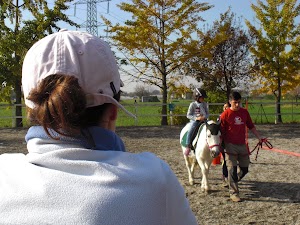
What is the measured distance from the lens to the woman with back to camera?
0.84m

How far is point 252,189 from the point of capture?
6.20 meters

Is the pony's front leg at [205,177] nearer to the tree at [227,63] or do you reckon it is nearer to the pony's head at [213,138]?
the pony's head at [213,138]

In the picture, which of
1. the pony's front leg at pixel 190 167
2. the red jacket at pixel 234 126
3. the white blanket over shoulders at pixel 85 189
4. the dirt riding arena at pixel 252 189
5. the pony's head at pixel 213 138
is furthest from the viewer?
the pony's front leg at pixel 190 167

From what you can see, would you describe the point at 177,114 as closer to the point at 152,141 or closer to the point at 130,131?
the point at 130,131

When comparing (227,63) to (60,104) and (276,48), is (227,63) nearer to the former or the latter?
(276,48)

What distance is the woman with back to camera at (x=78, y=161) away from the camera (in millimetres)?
838

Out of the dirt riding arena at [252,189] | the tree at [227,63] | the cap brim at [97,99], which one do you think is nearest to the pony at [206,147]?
the dirt riding arena at [252,189]

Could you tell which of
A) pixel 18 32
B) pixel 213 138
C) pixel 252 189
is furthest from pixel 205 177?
pixel 18 32

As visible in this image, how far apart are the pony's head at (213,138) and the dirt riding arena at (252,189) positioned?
0.76m

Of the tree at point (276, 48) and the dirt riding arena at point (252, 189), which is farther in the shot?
the tree at point (276, 48)

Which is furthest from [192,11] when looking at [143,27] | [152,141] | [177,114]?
[152,141]

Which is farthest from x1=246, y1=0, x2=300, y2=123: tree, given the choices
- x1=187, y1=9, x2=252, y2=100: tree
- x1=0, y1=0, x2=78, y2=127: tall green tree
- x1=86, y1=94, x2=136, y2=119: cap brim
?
x1=86, y1=94, x2=136, y2=119: cap brim

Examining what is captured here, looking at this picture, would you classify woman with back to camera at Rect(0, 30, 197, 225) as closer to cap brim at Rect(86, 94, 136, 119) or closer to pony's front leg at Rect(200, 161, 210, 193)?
cap brim at Rect(86, 94, 136, 119)

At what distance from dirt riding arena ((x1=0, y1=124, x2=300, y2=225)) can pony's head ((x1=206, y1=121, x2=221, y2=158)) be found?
0.76 metres
